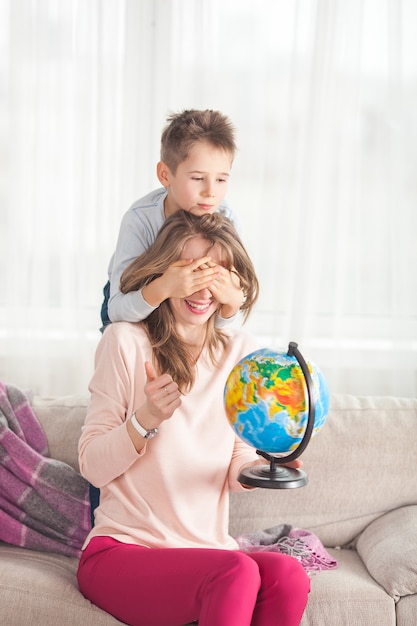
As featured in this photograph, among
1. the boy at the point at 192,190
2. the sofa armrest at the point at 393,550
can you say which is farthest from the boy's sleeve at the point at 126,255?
the sofa armrest at the point at 393,550

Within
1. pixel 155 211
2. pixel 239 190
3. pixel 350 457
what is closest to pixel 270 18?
pixel 239 190

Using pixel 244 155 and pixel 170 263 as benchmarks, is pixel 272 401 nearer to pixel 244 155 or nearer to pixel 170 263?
pixel 170 263

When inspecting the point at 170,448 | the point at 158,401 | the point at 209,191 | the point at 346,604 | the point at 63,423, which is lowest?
the point at 346,604

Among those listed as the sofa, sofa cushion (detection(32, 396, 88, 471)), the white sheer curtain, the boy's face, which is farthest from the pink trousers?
the white sheer curtain

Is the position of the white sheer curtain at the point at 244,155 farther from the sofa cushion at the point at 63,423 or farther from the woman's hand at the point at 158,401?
the woman's hand at the point at 158,401

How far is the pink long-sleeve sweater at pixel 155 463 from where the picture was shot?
228 centimetres

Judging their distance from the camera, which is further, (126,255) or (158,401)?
(126,255)

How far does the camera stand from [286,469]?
2.16 metres

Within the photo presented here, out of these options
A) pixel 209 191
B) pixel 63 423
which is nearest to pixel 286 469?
pixel 209 191

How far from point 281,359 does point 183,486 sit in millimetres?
536

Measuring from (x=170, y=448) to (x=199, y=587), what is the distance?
0.43 m

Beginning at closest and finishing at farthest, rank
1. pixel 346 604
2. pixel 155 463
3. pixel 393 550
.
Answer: pixel 155 463 < pixel 346 604 < pixel 393 550

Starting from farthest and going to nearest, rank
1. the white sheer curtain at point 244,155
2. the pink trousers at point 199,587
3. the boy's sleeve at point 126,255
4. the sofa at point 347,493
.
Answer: the white sheer curtain at point 244,155 < the sofa at point 347,493 < the boy's sleeve at point 126,255 < the pink trousers at point 199,587

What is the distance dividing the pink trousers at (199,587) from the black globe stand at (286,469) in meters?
0.18
